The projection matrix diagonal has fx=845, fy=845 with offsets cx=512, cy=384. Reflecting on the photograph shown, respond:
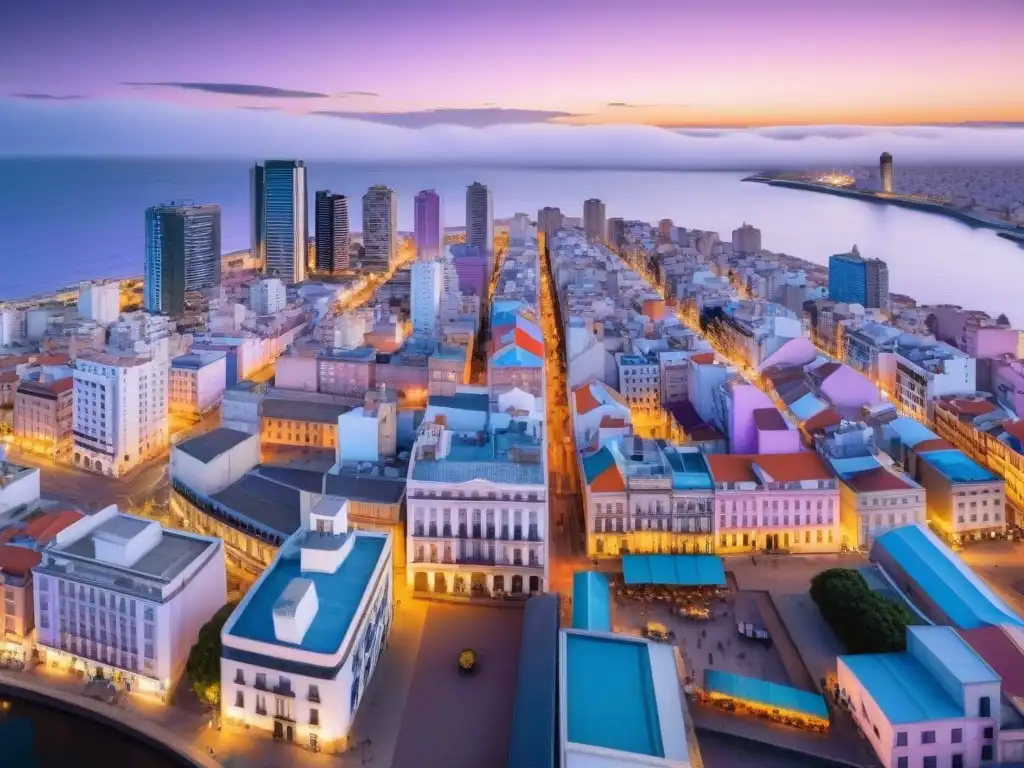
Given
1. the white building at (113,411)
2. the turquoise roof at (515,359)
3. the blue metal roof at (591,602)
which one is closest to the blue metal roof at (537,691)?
the blue metal roof at (591,602)

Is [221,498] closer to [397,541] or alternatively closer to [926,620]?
[397,541]

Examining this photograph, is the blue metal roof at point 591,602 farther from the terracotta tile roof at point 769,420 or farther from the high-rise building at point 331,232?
the high-rise building at point 331,232

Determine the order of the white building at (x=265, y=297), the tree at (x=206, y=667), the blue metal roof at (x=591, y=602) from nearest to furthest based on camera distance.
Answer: the tree at (x=206, y=667)
the blue metal roof at (x=591, y=602)
the white building at (x=265, y=297)

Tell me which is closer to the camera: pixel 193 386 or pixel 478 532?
pixel 478 532

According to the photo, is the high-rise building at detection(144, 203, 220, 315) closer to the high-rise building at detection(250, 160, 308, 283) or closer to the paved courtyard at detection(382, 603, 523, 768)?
the high-rise building at detection(250, 160, 308, 283)

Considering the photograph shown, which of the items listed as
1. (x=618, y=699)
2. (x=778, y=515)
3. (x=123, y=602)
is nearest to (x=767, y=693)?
(x=618, y=699)

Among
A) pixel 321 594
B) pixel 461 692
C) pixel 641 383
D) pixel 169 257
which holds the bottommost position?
pixel 461 692

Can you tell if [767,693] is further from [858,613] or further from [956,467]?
[956,467]
